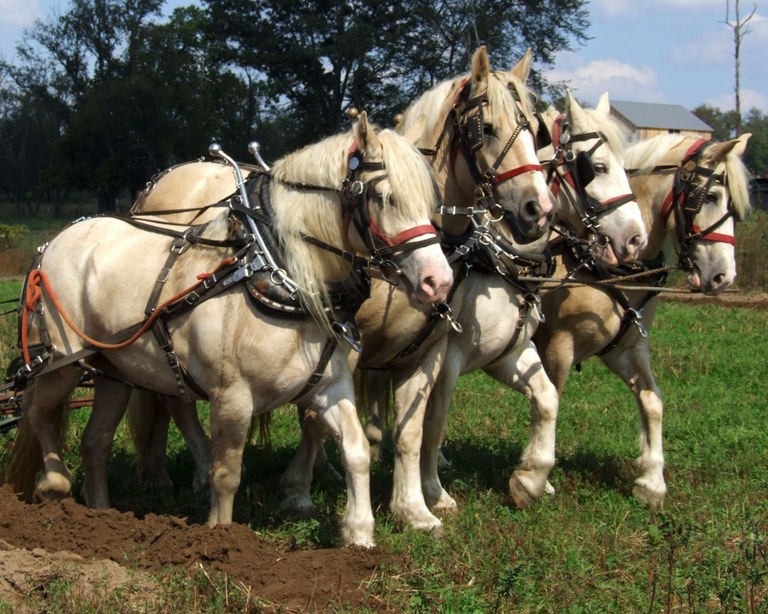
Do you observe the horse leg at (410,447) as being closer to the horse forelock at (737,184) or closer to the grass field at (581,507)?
the grass field at (581,507)

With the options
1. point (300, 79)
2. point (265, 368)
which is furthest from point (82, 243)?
point (300, 79)

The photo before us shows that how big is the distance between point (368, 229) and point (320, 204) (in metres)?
0.32

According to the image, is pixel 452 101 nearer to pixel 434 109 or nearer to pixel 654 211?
pixel 434 109

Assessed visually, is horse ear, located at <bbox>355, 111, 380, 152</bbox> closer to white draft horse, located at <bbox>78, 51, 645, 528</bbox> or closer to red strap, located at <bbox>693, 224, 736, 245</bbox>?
white draft horse, located at <bbox>78, 51, 645, 528</bbox>

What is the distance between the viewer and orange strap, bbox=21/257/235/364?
444cm

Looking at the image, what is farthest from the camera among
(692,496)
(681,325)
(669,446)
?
(681,325)

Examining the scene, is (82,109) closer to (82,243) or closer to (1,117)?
(1,117)

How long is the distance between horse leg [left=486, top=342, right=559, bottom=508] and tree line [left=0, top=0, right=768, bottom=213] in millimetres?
16612

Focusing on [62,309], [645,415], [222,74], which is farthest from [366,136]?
[222,74]

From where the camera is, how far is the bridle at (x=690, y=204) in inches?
219

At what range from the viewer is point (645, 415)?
5980 mm

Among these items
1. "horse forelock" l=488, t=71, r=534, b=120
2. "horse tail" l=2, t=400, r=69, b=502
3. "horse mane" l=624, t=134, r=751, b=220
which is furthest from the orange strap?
"horse mane" l=624, t=134, r=751, b=220

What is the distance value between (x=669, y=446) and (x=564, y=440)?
29.7 inches

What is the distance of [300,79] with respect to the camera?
31.9m
